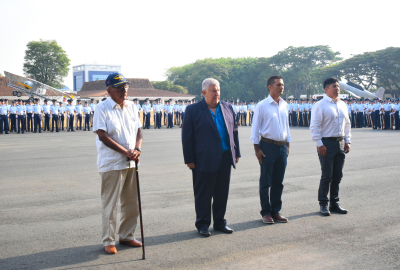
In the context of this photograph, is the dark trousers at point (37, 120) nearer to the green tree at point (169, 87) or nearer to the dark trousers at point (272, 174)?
the dark trousers at point (272, 174)

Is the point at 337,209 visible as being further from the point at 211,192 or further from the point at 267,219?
the point at 211,192

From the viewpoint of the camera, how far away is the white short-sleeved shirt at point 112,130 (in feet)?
13.9

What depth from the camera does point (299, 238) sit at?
464cm

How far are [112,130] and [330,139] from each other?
3.35m

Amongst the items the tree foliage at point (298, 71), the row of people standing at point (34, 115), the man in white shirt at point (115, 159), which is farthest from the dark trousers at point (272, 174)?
the tree foliage at point (298, 71)

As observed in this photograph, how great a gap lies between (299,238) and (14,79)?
49.5m

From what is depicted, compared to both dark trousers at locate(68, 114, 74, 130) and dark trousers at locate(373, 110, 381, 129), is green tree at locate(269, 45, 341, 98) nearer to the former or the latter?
dark trousers at locate(373, 110, 381, 129)

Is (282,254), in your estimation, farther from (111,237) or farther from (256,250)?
(111,237)

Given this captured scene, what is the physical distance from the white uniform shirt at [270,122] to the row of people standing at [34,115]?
74.8ft

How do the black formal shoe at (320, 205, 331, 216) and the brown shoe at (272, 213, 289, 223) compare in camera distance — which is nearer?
the brown shoe at (272, 213, 289, 223)

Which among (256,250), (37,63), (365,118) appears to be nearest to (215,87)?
(256,250)

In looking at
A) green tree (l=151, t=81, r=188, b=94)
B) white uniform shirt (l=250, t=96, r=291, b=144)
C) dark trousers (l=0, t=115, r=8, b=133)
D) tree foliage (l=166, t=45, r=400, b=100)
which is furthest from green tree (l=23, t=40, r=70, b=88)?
white uniform shirt (l=250, t=96, r=291, b=144)

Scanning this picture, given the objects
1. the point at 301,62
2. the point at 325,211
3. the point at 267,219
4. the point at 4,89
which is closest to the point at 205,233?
the point at 267,219

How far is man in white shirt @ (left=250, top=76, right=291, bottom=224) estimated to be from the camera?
5.31 metres
